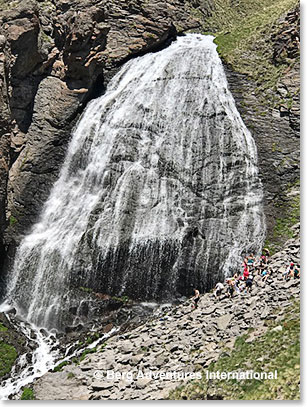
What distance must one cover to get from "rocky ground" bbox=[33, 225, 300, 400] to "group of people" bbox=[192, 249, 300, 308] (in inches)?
14.4

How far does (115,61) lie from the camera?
32500 millimetres

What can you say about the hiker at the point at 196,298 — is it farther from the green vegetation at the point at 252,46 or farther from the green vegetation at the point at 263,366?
the green vegetation at the point at 252,46

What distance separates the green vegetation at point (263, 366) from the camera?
45.3ft

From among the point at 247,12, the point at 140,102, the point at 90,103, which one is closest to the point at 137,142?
the point at 140,102

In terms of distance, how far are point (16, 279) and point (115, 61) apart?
58.8ft

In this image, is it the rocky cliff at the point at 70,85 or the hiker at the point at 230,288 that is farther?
the rocky cliff at the point at 70,85

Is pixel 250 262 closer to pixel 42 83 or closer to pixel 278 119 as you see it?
pixel 278 119

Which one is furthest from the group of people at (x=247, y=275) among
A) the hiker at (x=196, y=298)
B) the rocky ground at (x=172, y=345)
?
the rocky ground at (x=172, y=345)

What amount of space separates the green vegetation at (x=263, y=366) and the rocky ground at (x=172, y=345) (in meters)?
0.53

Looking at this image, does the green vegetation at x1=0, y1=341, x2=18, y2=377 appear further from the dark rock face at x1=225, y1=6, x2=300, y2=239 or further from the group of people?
the dark rock face at x1=225, y1=6, x2=300, y2=239

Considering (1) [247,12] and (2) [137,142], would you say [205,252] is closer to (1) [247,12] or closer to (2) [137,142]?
(2) [137,142]

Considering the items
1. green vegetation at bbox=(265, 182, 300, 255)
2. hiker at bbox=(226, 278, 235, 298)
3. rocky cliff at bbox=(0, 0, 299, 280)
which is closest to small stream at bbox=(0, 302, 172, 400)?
hiker at bbox=(226, 278, 235, 298)

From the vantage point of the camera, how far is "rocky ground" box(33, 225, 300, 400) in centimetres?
1695

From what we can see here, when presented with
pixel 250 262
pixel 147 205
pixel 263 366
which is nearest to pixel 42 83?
pixel 147 205
